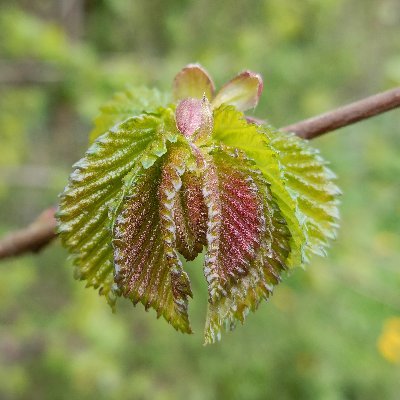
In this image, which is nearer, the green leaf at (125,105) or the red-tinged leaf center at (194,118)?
the red-tinged leaf center at (194,118)

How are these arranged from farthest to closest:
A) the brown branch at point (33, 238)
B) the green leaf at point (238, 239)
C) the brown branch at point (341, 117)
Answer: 1. the brown branch at point (33, 238)
2. the brown branch at point (341, 117)
3. the green leaf at point (238, 239)

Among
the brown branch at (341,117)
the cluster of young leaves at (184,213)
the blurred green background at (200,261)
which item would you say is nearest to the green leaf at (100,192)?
the cluster of young leaves at (184,213)

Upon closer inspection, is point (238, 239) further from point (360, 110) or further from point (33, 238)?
point (33, 238)

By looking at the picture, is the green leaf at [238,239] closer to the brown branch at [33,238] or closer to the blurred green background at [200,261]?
the brown branch at [33,238]

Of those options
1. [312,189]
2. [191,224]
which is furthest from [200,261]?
[191,224]

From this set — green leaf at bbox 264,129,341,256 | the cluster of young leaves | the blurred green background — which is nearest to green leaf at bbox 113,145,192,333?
the cluster of young leaves

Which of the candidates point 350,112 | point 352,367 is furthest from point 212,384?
point 350,112

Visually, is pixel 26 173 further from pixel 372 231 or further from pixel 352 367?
pixel 352 367
